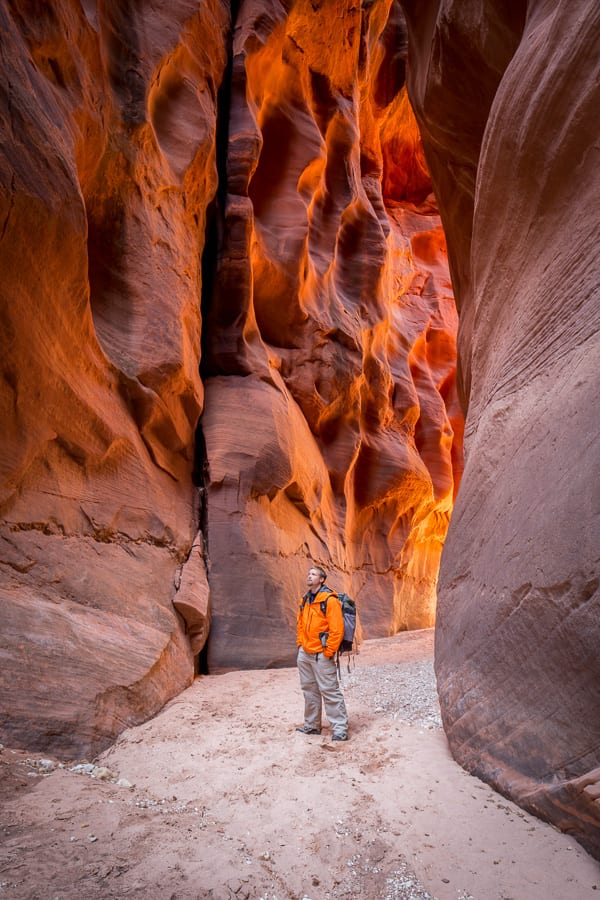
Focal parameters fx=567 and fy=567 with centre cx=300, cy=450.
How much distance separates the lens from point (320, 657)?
493cm

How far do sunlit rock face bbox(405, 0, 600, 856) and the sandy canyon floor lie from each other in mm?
330

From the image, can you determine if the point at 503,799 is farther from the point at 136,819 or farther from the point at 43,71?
the point at 43,71

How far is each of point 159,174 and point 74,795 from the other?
767cm

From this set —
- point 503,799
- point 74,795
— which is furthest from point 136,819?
point 503,799

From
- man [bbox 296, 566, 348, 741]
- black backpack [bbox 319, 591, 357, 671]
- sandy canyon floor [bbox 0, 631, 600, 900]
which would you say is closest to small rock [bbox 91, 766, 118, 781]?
sandy canyon floor [bbox 0, 631, 600, 900]

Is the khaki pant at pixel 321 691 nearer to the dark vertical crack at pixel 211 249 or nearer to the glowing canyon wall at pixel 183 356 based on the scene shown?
the glowing canyon wall at pixel 183 356

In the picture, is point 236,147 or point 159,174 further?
point 236,147

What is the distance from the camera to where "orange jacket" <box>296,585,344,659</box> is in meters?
4.87

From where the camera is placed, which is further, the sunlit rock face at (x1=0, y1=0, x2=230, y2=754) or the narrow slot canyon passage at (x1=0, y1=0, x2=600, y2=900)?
the sunlit rock face at (x1=0, y1=0, x2=230, y2=754)

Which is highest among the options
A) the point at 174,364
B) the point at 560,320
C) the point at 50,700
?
the point at 174,364

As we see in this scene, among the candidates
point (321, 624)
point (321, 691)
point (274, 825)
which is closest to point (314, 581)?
point (321, 624)

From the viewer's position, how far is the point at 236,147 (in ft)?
33.8

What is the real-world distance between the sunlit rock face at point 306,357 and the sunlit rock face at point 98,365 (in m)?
0.77

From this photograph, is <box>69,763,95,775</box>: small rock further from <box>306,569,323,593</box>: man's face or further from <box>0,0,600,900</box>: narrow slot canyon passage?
<box>306,569,323,593</box>: man's face
